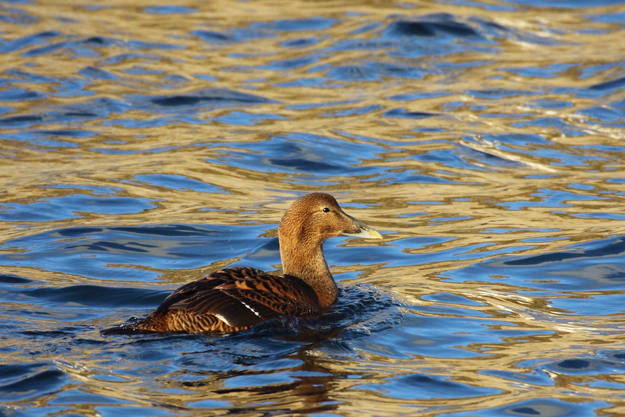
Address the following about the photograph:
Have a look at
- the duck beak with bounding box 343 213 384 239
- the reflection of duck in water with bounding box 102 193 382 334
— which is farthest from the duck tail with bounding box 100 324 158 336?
the duck beak with bounding box 343 213 384 239

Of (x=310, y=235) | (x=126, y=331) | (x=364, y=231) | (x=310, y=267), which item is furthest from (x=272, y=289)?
(x=364, y=231)

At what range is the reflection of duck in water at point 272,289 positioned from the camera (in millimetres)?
5891

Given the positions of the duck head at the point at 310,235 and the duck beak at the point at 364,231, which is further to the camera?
the duck beak at the point at 364,231

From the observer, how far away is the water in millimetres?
5332

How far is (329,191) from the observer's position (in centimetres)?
1041

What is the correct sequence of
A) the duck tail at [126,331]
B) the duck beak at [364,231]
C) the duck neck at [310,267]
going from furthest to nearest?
the duck beak at [364,231], the duck neck at [310,267], the duck tail at [126,331]

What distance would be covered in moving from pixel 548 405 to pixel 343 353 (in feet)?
4.58

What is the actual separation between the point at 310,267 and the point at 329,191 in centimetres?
360

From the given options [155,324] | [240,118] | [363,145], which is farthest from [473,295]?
[240,118]

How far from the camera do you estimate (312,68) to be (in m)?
15.8

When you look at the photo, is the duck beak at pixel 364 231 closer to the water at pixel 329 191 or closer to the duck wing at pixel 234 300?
the water at pixel 329 191

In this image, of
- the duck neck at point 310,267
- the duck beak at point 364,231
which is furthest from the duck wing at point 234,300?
the duck beak at point 364,231

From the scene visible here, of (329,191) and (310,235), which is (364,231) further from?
(329,191)

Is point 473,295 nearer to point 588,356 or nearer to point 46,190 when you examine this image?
point 588,356
